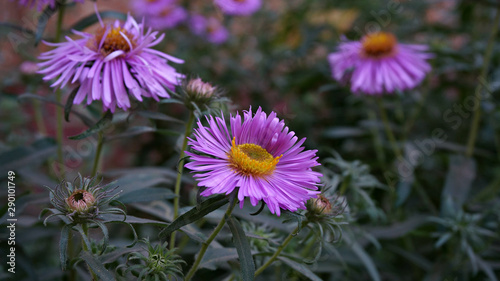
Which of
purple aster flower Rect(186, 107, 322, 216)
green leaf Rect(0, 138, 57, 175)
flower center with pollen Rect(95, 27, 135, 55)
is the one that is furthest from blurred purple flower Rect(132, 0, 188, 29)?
purple aster flower Rect(186, 107, 322, 216)

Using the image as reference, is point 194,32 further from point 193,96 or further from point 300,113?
point 193,96

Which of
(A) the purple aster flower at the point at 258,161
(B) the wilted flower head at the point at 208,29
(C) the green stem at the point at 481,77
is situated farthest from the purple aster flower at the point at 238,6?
(A) the purple aster flower at the point at 258,161

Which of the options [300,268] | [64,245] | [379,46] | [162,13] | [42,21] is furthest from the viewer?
[162,13]

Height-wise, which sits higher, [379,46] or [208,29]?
A: [208,29]

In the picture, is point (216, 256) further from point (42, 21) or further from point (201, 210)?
point (42, 21)

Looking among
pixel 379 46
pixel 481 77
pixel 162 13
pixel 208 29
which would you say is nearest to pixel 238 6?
pixel 208 29

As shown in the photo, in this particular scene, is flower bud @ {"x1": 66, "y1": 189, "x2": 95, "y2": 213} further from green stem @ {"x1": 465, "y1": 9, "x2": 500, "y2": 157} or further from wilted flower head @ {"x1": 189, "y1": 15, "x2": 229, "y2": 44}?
wilted flower head @ {"x1": 189, "y1": 15, "x2": 229, "y2": 44}

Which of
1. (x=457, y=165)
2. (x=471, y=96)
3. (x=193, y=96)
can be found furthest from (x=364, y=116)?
(x=193, y=96)

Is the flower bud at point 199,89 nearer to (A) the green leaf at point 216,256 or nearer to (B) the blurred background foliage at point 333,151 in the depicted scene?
(B) the blurred background foliage at point 333,151

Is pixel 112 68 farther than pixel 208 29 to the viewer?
No
